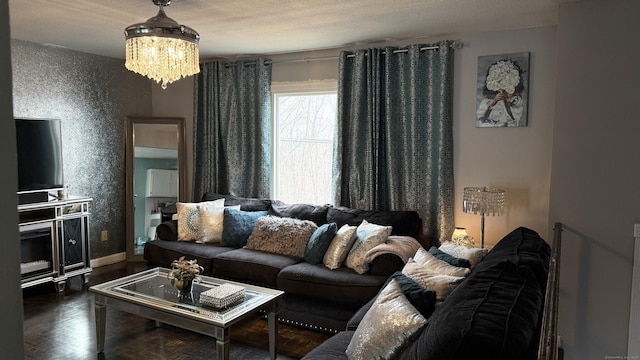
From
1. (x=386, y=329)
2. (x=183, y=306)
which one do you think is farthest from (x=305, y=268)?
(x=386, y=329)

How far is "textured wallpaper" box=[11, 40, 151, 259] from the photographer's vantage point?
4547mm

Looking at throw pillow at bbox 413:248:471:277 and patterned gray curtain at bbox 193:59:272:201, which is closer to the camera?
throw pillow at bbox 413:248:471:277

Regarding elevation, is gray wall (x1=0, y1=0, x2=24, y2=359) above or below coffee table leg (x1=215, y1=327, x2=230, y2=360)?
above

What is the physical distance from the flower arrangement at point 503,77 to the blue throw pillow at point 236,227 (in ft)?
8.41

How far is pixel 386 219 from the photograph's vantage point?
404 cm

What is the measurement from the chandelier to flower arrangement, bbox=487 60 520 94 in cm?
250

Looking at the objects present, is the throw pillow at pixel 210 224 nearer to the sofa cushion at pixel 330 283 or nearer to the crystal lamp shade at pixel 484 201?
the sofa cushion at pixel 330 283

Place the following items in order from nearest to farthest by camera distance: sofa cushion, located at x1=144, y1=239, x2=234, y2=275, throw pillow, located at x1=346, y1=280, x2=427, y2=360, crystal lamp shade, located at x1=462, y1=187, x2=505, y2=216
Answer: throw pillow, located at x1=346, y1=280, x2=427, y2=360 → crystal lamp shade, located at x1=462, y1=187, x2=505, y2=216 → sofa cushion, located at x1=144, y1=239, x2=234, y2=275

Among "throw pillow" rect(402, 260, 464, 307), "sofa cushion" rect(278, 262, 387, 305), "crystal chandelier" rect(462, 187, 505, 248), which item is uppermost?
"crystal chandelier" rect(462, 187, 505, 248)

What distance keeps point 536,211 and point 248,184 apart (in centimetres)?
306

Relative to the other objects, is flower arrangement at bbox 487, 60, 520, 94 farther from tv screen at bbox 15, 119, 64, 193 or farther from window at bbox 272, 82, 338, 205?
tv screen at bbox 15, 119, 64, 193

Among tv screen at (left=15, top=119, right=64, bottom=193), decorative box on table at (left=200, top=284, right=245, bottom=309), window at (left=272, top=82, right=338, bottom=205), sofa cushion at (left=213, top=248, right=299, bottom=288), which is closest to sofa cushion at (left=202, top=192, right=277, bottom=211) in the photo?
window at (left=272, top=82, right=338, bottom=205)

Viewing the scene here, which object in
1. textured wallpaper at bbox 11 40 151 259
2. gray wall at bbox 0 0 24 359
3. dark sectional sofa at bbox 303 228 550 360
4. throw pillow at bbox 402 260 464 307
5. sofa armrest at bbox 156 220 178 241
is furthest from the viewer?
sofa armrest at bbox 156 220 178 241

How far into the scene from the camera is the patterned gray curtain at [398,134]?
4.09 m
